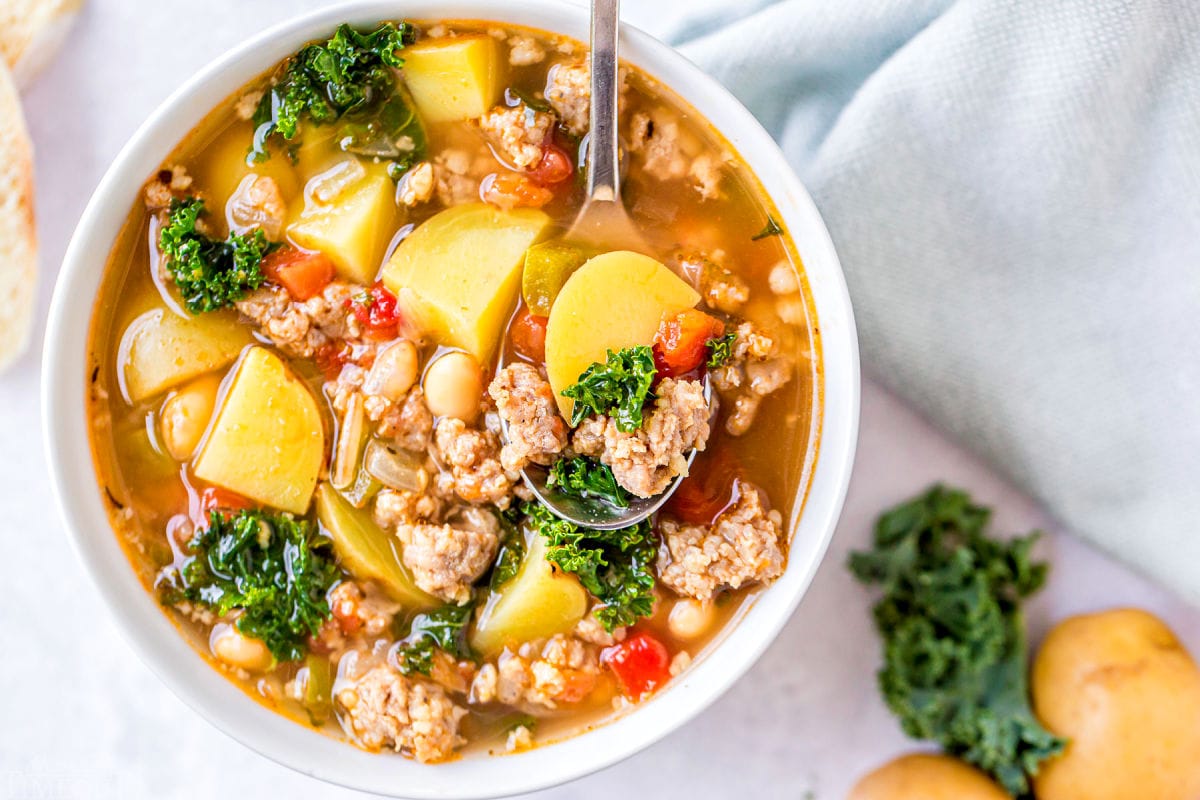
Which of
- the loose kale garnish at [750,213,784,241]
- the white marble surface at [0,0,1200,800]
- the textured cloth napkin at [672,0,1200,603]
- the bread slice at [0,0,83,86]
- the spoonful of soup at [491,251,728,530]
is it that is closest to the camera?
the spoonful of soup at [491,251,728,530]

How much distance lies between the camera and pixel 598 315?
10.4ft

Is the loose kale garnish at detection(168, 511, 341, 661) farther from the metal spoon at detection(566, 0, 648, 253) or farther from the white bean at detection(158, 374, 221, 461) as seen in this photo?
the metal spoon at detection(566, 0, 648, 253)

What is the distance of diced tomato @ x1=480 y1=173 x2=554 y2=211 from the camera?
333cm

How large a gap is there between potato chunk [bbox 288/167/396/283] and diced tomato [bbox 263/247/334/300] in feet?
0.10

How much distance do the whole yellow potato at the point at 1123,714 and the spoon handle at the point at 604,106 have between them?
2.56 meters

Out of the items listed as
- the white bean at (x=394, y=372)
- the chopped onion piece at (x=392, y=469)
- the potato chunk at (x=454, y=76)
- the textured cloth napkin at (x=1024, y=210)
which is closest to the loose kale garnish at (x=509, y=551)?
the chopped onion piece at (x=392, y=469)

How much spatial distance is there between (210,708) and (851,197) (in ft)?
9.20

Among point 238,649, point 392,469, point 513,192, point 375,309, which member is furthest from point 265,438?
point 513,192

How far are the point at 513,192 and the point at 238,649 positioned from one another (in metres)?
1.70

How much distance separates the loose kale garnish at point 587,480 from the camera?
10.5 feet

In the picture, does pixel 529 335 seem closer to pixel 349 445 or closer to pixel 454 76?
pixel 349 445

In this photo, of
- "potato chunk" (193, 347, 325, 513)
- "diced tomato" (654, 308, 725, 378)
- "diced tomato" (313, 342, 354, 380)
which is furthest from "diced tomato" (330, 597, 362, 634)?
"diced tomato" (654, 308, 725, 378)

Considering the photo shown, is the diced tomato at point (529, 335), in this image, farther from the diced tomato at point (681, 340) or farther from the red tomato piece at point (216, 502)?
the red tomato piece at point (216, 502)

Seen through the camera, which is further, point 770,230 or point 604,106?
point 770,230
